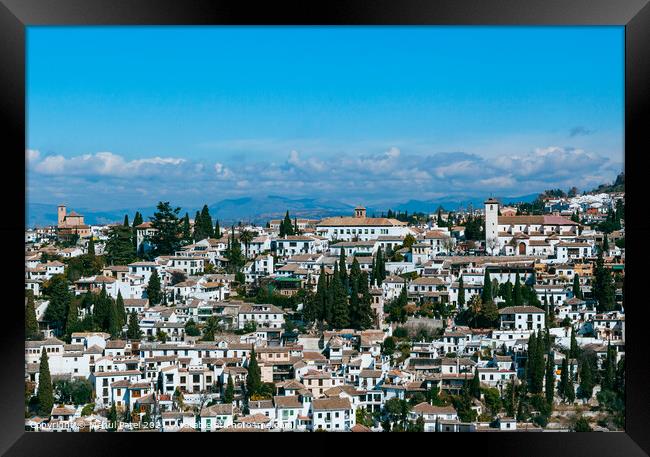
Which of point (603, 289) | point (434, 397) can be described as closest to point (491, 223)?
point (603, 289)

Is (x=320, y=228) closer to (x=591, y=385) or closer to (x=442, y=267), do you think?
(x=442, y=267)

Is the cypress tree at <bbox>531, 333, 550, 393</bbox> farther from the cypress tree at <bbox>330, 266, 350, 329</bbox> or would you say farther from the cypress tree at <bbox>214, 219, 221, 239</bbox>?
the cypress tree at <bbox>214, 219, 221, 239</bbox>

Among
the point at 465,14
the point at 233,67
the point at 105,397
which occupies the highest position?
the point at 233,67

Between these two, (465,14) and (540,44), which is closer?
(465,14)

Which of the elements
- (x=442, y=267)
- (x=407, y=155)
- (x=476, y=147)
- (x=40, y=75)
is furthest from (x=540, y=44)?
(x=40, y=75)

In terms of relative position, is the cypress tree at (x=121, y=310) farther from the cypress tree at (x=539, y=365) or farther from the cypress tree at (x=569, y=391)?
the cypress tree at (x=569, y=391)

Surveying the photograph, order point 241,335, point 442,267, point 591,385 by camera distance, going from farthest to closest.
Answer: point 442,267
point 241,335
point 591,385

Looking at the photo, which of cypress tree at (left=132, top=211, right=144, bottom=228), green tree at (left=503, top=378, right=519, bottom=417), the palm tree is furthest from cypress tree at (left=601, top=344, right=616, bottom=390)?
cypress tree at (left=132, top=211, right=144, bottom=228)
